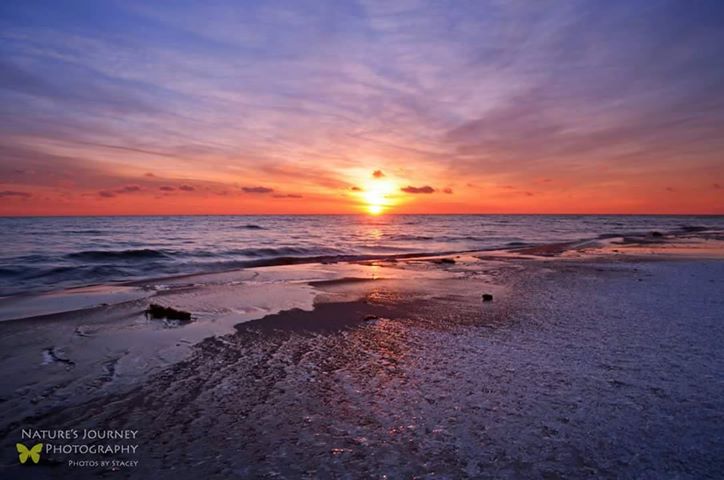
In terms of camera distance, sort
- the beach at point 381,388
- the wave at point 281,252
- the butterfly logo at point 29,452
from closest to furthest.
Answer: the beach at point 381,388
the butterfly logo at point 29,452
the wave at point 281,252

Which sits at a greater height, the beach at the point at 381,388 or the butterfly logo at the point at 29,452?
the beach at the point at 381,388

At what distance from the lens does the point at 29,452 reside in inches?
170

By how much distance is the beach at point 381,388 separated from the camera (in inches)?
160

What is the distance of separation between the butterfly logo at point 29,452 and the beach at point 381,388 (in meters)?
0.06

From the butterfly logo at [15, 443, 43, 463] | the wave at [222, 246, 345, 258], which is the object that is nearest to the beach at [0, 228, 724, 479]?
the butterfly logo at [15, 443, 43, 463]

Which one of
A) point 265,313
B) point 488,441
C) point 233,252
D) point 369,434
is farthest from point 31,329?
point 233,252

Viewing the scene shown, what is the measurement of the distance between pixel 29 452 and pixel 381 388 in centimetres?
388

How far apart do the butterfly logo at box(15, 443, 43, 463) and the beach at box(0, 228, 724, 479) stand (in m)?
0.06

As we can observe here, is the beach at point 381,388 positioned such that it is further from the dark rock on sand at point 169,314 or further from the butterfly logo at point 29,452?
the dark rock on sand at point 169,314

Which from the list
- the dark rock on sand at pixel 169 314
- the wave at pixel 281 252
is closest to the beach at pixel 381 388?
the dark rock on sand at pixel 169 314

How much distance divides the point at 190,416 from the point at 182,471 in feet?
3.75

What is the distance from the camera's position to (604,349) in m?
7.05

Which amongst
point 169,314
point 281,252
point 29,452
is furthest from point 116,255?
point 29,452

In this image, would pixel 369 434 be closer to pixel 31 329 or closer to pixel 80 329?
pixel 80 329
